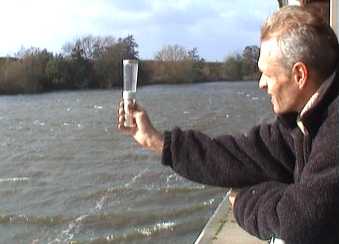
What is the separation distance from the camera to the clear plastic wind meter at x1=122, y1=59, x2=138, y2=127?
85.9 inches

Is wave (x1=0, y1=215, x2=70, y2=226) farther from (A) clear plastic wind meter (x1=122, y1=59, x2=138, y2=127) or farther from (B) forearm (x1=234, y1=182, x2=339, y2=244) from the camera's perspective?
(B) forearm (x1=234, y1=182, x2=339, y2=244)

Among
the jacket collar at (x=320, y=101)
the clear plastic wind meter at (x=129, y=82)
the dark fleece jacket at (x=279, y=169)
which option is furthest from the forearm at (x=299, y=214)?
the clear plastic wind meter at (x=129, y=82)

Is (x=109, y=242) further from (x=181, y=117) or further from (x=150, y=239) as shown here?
(x=181, y=117)

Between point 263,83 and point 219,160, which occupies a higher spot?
point 263,83

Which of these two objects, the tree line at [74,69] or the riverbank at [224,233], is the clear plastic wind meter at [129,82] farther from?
the tree line at [74,69]

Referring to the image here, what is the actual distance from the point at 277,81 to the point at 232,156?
40 cm

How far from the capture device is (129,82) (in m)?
2.20

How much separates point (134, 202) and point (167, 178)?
9.06 feet

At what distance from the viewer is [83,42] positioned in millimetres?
84188

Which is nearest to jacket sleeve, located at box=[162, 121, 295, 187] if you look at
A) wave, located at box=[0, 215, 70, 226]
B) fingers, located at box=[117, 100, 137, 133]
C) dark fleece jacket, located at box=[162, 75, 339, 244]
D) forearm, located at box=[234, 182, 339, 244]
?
dark fleece jacket, located at box=[162, 75, 339, 244]

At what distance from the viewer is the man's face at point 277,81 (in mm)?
1787

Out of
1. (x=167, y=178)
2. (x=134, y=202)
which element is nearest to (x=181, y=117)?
(x=167, y=178)

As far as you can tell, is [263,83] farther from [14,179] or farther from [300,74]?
[14,179]

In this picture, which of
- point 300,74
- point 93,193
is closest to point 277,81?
point 300,74
